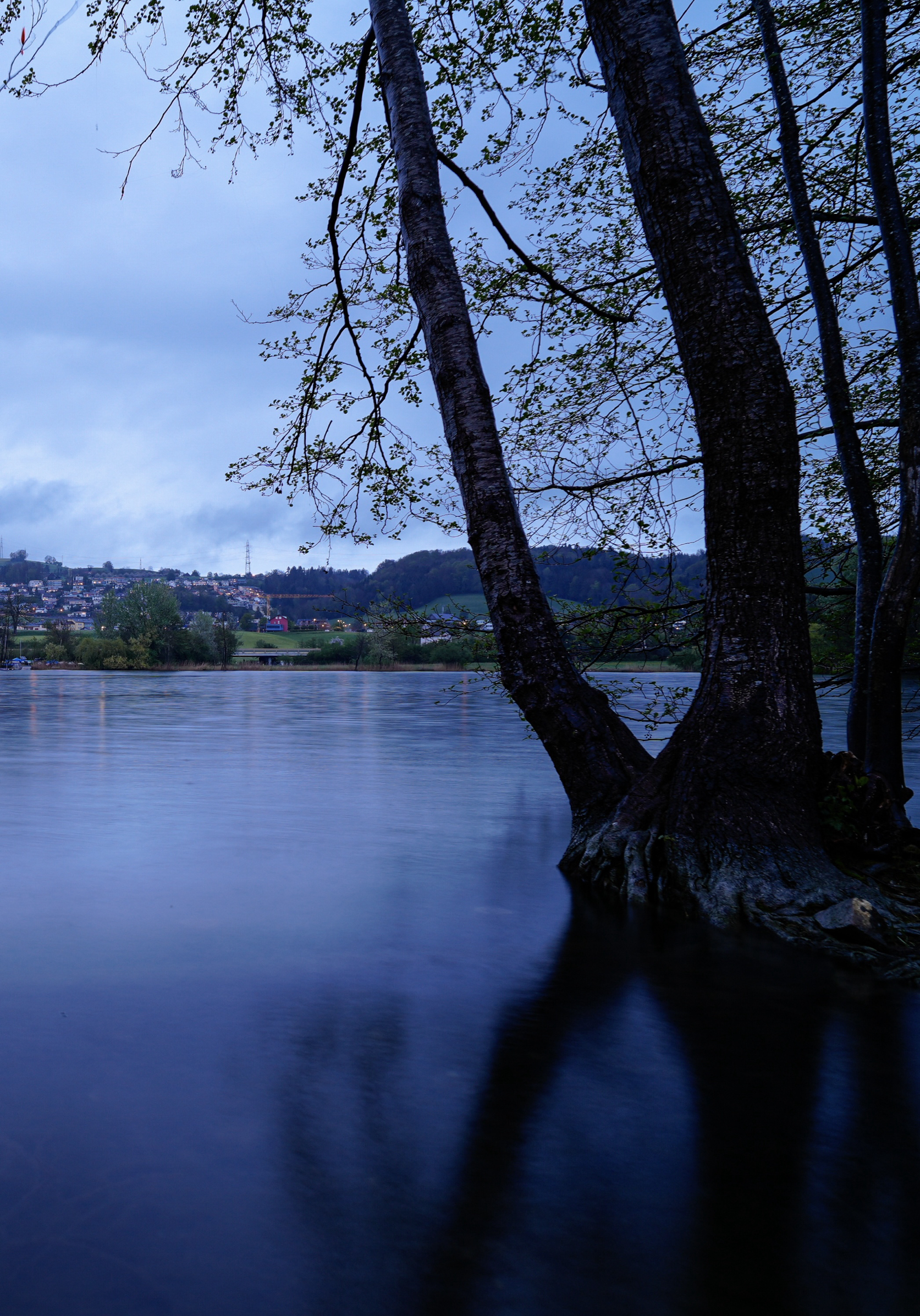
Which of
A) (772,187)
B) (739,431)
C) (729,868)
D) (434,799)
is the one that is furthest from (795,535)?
(434,799)

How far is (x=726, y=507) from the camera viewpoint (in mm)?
5797

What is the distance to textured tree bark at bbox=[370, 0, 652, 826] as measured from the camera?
680 centimetres

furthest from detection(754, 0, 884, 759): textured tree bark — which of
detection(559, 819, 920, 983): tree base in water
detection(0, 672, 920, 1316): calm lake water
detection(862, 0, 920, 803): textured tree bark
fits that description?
detection(0, 672, 920, 1316): calm lake water

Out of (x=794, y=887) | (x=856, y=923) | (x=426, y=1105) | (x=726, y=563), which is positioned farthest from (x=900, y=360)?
(x=426, y=1105)

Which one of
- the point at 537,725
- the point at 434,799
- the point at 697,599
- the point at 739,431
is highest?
the point at 739,431

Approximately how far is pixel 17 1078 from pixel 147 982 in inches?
46.9

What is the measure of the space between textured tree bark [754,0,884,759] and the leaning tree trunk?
149cm

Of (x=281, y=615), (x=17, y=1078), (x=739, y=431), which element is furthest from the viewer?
(x=281, y=615)

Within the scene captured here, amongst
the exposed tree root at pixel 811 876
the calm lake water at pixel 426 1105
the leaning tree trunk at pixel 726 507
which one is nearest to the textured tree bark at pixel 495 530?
the exposed tree root at pixel 811 876

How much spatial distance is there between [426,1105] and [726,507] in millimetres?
4278

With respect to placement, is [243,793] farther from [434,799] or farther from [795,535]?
[795,535]

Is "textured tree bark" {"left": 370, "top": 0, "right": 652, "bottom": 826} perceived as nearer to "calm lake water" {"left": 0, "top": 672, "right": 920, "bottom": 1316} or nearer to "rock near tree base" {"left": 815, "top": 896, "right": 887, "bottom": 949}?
"calm lake water" {"left": 0, "top": 672, "right": 920, "bottom": 1316}

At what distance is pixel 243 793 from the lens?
12102mm

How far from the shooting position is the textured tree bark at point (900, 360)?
6.27m
